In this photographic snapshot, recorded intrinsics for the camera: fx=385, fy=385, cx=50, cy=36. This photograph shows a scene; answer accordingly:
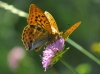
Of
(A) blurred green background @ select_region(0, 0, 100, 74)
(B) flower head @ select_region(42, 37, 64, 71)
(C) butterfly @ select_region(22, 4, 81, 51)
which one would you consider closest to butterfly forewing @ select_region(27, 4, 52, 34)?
(C) butterfly @ select_region(22, 4, 81, 51)

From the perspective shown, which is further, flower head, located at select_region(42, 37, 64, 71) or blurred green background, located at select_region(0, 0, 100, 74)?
blurred green background, located at select_region(0, 0, 100, 74)

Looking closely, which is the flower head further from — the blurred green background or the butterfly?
the blurred green background

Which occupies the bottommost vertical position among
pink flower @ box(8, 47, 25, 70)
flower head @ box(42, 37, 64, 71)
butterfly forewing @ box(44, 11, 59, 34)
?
pink flower @ box(8, 47, 25, 70)

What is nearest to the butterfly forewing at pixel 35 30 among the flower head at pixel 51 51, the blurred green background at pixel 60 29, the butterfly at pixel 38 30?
the butterfly at pixel 38 30

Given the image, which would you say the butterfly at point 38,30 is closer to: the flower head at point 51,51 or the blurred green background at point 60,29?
the flower head at point 51,51

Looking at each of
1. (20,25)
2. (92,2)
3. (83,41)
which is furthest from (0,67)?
(92,2)

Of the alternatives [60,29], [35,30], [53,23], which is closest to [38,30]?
[35,30]

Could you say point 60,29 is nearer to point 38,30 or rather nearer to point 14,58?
point 14,58
